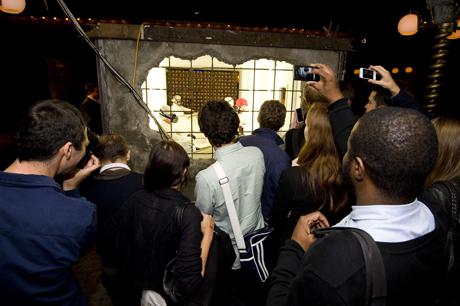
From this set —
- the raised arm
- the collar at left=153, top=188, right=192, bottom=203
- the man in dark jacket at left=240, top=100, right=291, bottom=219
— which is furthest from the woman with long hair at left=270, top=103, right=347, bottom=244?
the collar at left=153, top=188, right=192, bottom=203

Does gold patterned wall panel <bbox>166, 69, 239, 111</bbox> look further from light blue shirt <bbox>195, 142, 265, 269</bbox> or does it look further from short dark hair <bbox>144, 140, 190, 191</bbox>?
short dark hair <bbox>144, 140, 190, 191</bbox>

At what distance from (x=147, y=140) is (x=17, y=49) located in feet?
35.4

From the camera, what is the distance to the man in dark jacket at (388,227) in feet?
3.26

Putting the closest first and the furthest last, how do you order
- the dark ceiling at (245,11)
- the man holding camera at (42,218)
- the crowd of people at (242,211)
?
the crowd of people at (242,211), the man holding camera at (42,218), the dark ceiling at (245,11)

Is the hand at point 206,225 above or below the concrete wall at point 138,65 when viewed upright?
below

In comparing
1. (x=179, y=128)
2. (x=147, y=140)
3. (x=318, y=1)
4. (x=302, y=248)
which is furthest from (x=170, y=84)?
(x=318, y=1)

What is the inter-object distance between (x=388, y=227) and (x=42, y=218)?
1.62m

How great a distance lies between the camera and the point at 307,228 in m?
1.47

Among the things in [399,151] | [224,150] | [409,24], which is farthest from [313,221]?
[409,24]

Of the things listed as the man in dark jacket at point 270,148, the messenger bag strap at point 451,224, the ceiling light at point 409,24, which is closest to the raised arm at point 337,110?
the messenger bag strap at point 451,224

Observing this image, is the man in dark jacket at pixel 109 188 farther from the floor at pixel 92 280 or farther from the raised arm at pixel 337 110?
the raised arm at pixel 337 110

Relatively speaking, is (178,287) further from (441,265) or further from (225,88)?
(225,88)

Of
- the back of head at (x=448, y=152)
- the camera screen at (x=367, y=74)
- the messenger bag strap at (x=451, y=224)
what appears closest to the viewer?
the messenger bag strap at (x=451, y=224)

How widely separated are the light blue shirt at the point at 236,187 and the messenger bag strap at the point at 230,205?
46 mm
